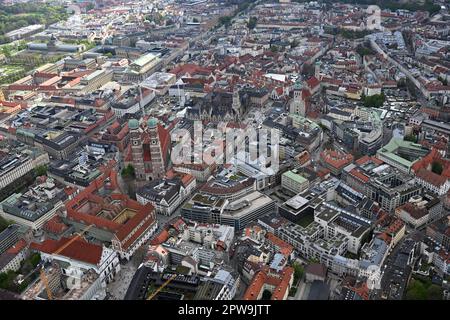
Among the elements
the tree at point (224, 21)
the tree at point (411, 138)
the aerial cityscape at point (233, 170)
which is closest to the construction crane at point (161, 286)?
the aerial cityscape at point (233, 170)

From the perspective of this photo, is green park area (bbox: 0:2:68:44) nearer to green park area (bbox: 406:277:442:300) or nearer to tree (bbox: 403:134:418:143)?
tree (bbox: 403:134:418:143)

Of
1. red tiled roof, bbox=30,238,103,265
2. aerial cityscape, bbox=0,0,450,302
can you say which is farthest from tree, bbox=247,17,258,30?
red tiled roof, bbox=30,238,103,265

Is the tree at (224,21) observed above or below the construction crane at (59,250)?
above

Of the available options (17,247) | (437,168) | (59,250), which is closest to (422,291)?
(437,168)

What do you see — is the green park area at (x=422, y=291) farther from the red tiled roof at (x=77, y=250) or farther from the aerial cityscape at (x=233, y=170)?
the red tiled roof at (x=77, y=250)

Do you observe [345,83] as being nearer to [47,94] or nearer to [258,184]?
[258,184]

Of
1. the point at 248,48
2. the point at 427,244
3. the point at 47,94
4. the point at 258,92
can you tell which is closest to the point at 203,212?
the point at 427,244

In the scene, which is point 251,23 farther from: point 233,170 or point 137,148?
point 137,148

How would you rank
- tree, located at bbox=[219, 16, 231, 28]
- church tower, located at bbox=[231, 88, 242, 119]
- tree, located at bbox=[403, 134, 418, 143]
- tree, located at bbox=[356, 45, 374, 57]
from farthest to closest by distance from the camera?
tree, located at bbox=[219, 16, 231, 28] < tree, located at bbox=[356, 45, 374, 57] < church tower, located at bbox=[231, 88, 242, 119] < tree, located at bbox=[403, 134, 418, 143]
